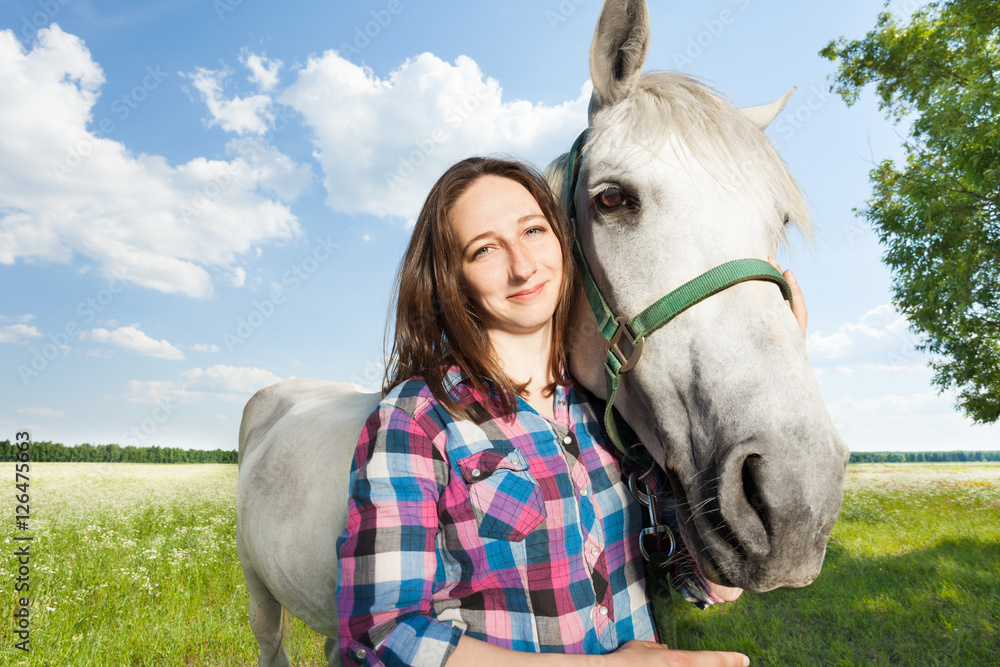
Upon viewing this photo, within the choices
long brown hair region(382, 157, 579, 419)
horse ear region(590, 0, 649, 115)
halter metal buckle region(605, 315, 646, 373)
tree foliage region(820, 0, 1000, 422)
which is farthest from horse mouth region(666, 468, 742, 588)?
tree foliage region(820, 0, 1000, 422)

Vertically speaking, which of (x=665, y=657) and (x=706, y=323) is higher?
(x=706, y=323)

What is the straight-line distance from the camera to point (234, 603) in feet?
14.0

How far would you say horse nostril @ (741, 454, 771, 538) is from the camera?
108 cm

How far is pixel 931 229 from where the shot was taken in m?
7.95

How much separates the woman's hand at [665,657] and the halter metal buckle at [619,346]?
63 centimetres

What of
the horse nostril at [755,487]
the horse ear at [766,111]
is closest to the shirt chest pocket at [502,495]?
the horse nostril at [755,487]

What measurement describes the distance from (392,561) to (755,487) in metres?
0.81

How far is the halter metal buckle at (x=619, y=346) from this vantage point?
1.29 metres

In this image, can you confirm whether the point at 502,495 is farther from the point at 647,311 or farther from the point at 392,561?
the point at 647,311

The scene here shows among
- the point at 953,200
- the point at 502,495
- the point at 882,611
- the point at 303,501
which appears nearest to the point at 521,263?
the point at 502,495

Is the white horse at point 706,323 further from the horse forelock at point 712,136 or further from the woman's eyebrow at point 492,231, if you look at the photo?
the woman's eyebrow at point 492,231

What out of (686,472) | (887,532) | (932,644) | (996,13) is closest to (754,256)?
(686,472)

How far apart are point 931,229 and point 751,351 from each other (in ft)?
31.2

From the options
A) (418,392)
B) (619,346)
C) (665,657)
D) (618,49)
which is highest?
(618,49)
